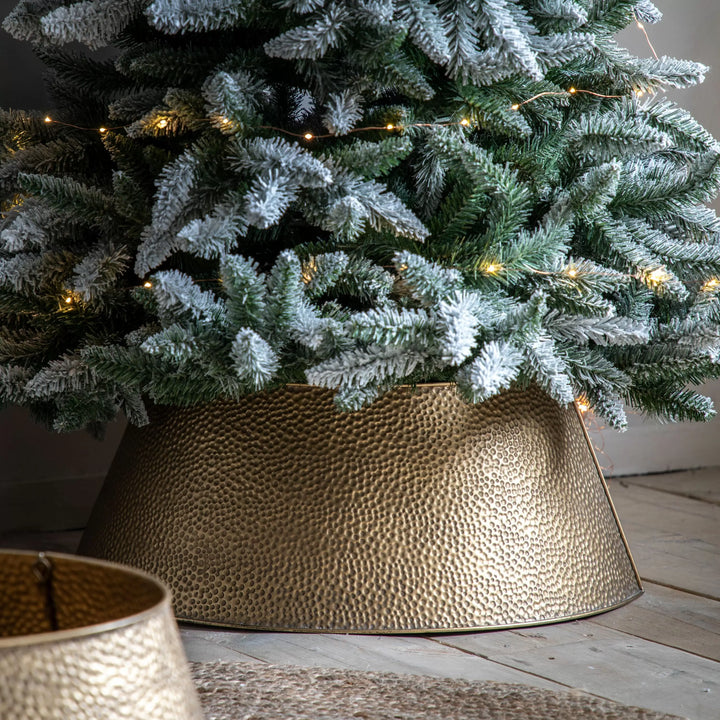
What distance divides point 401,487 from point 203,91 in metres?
0.48

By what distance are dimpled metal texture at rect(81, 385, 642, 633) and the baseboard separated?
52 centimetres

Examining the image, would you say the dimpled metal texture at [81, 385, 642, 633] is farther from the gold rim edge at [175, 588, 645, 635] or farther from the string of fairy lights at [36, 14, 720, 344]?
the string of fairy lights at [36, 14, 720, 344]

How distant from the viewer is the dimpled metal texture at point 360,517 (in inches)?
41.1

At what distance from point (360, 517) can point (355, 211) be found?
337 mm

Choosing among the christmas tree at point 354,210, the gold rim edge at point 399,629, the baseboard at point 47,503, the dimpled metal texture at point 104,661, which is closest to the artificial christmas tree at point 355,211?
the christmas tree at point 354,210

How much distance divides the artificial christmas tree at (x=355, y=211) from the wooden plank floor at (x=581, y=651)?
0.25 metres

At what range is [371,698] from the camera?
2.88 feet

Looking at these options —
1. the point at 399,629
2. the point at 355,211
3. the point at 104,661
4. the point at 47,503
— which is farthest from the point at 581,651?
the point at 47,503

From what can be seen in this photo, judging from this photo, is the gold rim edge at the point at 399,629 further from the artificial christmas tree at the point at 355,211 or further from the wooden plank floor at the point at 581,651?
the artificial christmas tree at the point at 355,211

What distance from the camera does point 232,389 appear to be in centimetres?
102

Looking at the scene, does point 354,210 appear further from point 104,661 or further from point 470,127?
point 104,661

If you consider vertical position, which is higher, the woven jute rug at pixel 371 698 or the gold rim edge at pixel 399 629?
the gold rim edge at pixel 399 629

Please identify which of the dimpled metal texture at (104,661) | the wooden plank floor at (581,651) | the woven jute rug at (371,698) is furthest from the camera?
the wooden plank floor at (581,651)

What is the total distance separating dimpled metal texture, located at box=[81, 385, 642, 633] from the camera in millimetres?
1043
